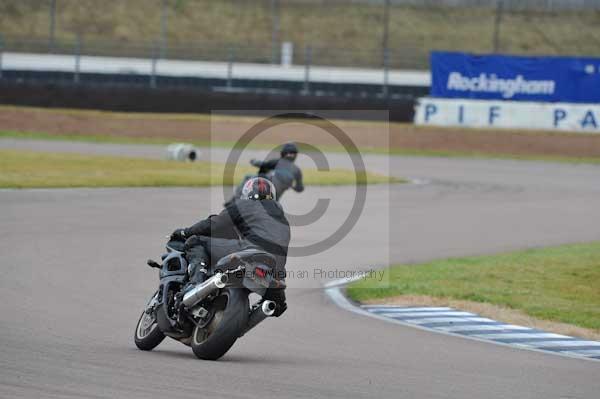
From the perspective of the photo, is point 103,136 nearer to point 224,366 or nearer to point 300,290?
point 300,290

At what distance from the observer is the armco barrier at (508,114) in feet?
109

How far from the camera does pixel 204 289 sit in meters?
8.09

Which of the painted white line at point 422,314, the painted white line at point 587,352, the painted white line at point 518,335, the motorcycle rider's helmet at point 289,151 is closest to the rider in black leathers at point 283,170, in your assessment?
the motorcycle rider's helmet at point 289,151

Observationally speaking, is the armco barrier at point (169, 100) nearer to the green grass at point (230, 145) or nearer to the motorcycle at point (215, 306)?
the green grass at point (230, 145)

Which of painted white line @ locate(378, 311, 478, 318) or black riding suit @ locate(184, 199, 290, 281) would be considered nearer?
black riding suit @ locate(184, 199, 290, 281)

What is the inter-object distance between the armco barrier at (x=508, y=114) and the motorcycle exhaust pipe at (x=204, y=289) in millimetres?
26228

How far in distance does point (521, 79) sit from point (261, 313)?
27.1 metres

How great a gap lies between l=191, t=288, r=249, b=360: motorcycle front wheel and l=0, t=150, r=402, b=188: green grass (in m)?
14.2

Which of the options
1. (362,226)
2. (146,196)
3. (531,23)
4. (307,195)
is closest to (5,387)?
(362,226)

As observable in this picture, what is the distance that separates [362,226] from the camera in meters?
18.8

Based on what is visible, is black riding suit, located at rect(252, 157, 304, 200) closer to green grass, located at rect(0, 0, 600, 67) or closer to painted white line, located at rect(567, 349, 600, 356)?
painted white line, located at rect(567, 349, 600, 356)

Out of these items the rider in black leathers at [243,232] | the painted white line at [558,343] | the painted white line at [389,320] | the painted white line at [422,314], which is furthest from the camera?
the painted white line at [422,314]

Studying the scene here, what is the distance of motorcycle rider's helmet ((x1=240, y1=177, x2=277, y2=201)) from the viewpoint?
8617 mm

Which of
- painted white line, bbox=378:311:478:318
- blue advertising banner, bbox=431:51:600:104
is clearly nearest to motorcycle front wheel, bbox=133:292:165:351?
painted white line, bbox=378:311:478:318
